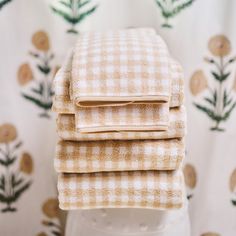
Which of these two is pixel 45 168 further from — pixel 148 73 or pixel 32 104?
pixel 148 73

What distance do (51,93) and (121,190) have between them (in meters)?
→ 0.42

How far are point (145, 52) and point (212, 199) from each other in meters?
0.65

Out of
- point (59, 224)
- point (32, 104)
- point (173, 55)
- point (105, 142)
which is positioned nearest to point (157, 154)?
point (105, 142)

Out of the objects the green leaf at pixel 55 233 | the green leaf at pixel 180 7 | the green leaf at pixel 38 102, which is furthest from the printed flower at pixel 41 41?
the green leaf at pixel 55 233

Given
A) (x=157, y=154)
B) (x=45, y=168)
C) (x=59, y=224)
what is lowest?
(x=59, y=224)

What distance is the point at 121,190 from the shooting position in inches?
37.1

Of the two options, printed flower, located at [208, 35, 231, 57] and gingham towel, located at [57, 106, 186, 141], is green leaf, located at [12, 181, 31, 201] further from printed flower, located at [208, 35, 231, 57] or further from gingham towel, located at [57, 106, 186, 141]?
printed flower, located at [208, 35, 231, 57]

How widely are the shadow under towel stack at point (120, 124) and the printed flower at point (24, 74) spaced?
0.27m

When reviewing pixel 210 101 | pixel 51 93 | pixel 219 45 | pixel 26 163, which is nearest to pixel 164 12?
pixel 219 45

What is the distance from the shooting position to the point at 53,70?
1.21 metres

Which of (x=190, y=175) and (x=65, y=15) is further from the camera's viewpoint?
(x=190, y=175)

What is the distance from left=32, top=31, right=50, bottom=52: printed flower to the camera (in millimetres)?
1167

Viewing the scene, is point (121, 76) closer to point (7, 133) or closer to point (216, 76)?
point (216, 76)

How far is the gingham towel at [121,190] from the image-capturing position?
940 millimetres
